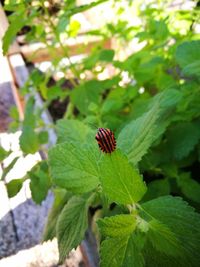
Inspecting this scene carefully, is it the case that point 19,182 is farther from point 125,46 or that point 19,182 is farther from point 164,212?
point 125,46

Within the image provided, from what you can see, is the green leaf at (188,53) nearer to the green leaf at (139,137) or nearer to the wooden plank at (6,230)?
the green leaf at (139,137)

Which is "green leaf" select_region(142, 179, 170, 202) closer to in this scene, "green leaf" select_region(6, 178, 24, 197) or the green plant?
the green plant

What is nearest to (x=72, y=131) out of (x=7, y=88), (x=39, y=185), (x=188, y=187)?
(x=39, y=185)

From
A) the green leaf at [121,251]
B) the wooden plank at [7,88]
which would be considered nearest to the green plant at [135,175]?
the green leaf at [121,251]

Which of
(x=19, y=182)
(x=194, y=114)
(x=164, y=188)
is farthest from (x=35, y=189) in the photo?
(x=194, y=114)

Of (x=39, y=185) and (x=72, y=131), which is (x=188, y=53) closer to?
(x=72, y=131)

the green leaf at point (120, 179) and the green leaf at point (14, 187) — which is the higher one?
the green leaf at point (120, 179)
